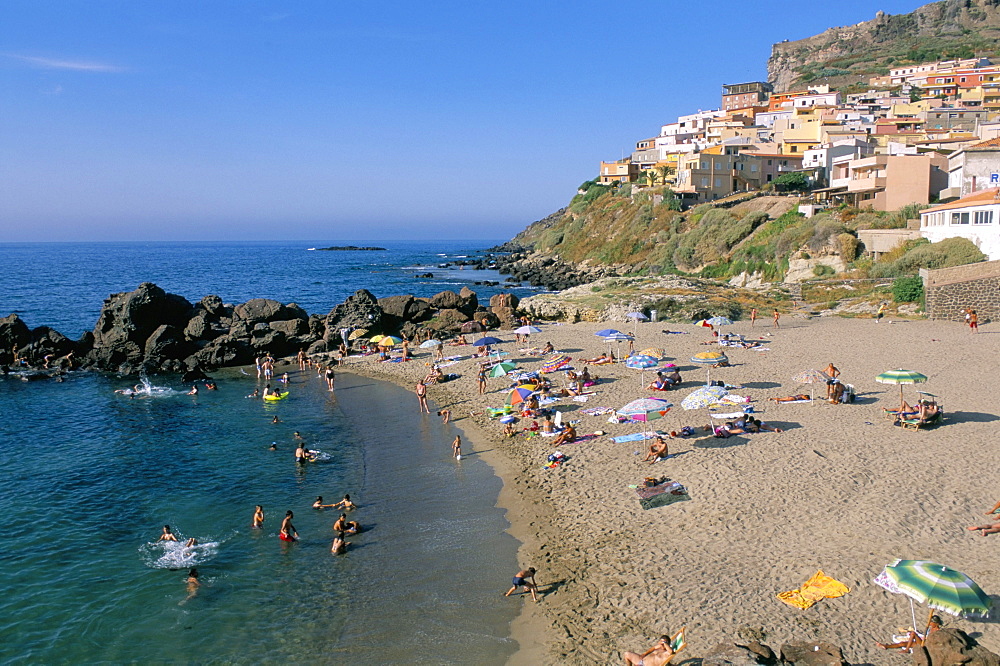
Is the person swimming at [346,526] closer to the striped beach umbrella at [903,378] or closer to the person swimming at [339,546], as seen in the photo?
the person swimming at [339,546]

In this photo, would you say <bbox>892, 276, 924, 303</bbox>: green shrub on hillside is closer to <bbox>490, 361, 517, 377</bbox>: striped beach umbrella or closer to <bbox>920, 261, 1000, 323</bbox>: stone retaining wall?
<bbox>920, 261, 1000, 323</bbox>: stone retaining wall

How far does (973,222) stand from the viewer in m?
35.1

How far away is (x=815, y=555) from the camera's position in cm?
1223

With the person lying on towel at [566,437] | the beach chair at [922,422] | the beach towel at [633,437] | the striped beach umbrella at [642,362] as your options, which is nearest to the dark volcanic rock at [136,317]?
the person lying on towel at [566,437]

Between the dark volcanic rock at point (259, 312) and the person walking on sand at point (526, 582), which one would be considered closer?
the person walking on sand at point (526, 582)

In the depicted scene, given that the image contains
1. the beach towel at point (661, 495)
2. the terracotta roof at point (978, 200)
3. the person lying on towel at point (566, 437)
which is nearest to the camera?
the beach towel at point (661, 495)

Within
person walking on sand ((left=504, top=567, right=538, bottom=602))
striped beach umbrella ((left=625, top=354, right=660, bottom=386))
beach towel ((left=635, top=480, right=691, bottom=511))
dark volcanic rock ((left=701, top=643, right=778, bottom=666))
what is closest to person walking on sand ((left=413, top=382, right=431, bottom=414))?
striped beach umbrella ((left=625, top=354, right=660, bottom=386))

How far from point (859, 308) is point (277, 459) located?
102ft

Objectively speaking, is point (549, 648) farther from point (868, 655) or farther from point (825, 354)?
point (825, 354)

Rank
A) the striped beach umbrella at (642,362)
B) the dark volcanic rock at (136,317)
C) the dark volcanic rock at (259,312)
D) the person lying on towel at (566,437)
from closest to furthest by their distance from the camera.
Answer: the person lying on towel at (566,437), the striped beach umbrella at (642,362), the dark volcanic rock at (136,317), the dark volcanic rock at (259,312)

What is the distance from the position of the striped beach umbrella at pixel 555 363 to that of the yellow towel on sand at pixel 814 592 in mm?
16681

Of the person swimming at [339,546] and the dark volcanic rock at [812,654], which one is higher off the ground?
the dark volcanic rock at [812,654]

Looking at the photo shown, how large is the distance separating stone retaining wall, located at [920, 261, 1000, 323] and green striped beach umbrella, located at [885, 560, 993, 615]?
2673 cm

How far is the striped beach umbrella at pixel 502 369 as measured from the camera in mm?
25688
